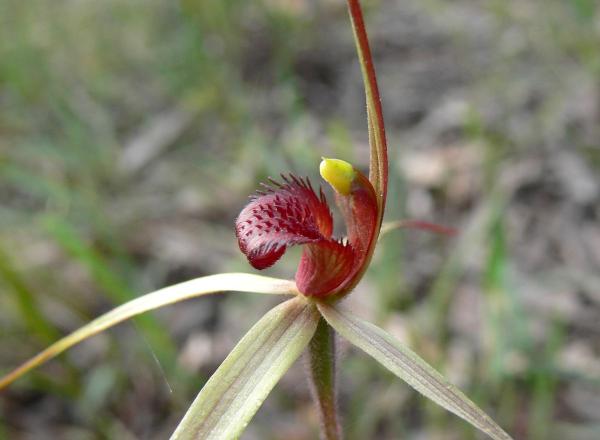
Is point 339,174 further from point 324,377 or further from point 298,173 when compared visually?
point 298,173

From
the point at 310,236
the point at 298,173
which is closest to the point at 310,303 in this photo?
the point at 310,236

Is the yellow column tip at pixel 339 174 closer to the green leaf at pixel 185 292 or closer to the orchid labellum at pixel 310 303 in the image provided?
the orchid labellum at pixel 310 303

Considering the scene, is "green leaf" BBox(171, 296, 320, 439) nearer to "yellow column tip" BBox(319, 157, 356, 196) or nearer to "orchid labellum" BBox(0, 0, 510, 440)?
"orchid labellum" BBox(0, 0, 510, 440)

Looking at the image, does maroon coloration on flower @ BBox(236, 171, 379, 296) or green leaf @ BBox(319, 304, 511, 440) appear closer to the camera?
green leaf @ BBox(319, 304, 511, 440)

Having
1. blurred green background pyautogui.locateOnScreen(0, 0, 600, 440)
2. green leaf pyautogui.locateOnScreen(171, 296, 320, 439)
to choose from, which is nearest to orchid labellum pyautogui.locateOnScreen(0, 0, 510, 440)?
green leaf pyautogui.locateOnScreen(171, 296, 320, 439)

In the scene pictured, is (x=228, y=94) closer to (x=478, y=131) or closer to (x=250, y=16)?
(x=250, y=16)

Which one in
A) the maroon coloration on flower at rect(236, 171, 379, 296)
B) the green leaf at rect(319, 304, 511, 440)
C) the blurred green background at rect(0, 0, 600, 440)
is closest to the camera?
the green leaf at rect(319, 304, 511, 440)

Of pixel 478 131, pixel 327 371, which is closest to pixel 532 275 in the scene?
pixel 478 131

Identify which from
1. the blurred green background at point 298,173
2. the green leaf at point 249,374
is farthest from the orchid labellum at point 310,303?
the blurred green background at point 298,173

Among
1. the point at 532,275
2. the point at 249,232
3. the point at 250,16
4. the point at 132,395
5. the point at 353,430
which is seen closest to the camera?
the point at 249,232
